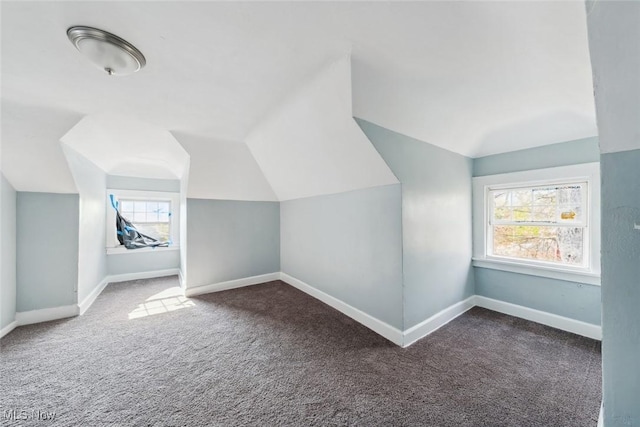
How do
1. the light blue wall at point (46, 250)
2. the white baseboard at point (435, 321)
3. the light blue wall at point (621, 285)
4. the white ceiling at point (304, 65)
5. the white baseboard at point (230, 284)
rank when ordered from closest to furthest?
the light blue wall at point (621, 285), the white ceiling at point (304, 65), the white baseboard at point (435, 321), the light blue wall at point (46, 250), the white baseboard at point (230, 284)

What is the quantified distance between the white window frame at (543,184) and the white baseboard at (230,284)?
10.5 feet

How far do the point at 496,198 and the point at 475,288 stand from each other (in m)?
1.20

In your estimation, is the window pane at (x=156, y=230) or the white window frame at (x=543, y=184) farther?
→ the window pane at (x=156, y=230)

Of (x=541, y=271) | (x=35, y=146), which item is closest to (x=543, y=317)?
(x=541, y=271)

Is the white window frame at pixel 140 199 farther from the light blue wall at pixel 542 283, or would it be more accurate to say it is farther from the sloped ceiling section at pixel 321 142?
the light blue wall at pixel 542 283

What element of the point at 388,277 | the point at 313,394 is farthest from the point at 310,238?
the point at 313,394

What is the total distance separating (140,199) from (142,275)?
1.47 metres

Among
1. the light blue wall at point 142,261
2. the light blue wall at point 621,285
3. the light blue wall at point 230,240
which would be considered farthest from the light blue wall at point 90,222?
the light blue wall at point 621,285

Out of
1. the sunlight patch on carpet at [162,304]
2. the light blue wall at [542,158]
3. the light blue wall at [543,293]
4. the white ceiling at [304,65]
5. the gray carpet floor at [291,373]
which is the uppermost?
the white ceiling at [304,65]

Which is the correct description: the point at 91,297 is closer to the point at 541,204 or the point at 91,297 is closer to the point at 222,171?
the point at 222,171

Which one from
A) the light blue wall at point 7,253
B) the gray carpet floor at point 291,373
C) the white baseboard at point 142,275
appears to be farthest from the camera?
the white baseboard at point 142,275

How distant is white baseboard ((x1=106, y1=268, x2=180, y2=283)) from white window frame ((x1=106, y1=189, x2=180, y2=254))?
1.36 feet

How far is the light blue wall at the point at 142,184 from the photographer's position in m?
4.16

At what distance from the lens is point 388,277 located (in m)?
2.26
